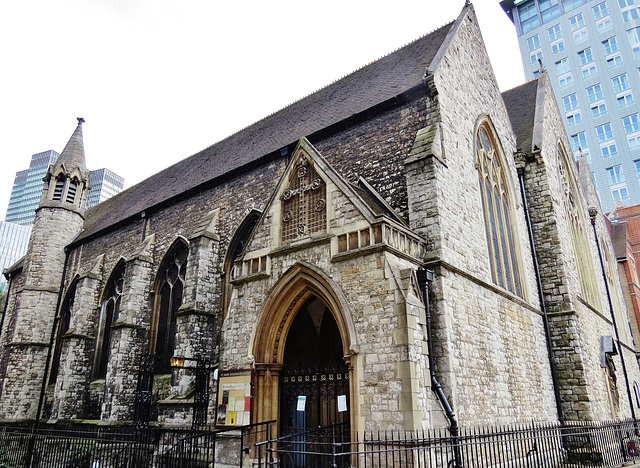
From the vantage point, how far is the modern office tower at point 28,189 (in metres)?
139

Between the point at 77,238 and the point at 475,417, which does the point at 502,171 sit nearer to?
the point at 475,417

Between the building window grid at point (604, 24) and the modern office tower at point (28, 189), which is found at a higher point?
the modern office tower at point (28, 189)

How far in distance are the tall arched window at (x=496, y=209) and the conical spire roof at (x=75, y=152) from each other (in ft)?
76.1

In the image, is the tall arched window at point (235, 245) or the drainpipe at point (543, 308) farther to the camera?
the tall arched window at point (235, 245)

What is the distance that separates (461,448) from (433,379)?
1.26 m

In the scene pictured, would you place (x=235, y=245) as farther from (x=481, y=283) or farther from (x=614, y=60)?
(x=614, y=60)

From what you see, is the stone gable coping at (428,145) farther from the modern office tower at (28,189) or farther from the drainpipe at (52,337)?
the modern office tower at (28,189)

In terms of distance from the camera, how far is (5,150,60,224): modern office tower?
139375 millimetres

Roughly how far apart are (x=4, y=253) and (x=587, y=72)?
124769mm

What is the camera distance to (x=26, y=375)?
22969mm

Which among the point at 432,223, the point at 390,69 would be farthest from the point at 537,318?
the point at 390,69

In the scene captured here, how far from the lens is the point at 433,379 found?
9.02 meters

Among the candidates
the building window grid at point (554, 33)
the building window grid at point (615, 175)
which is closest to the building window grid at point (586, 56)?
the building window grid at point (554, 33)

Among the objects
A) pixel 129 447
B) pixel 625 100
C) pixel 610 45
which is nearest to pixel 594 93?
pixel 625 100
